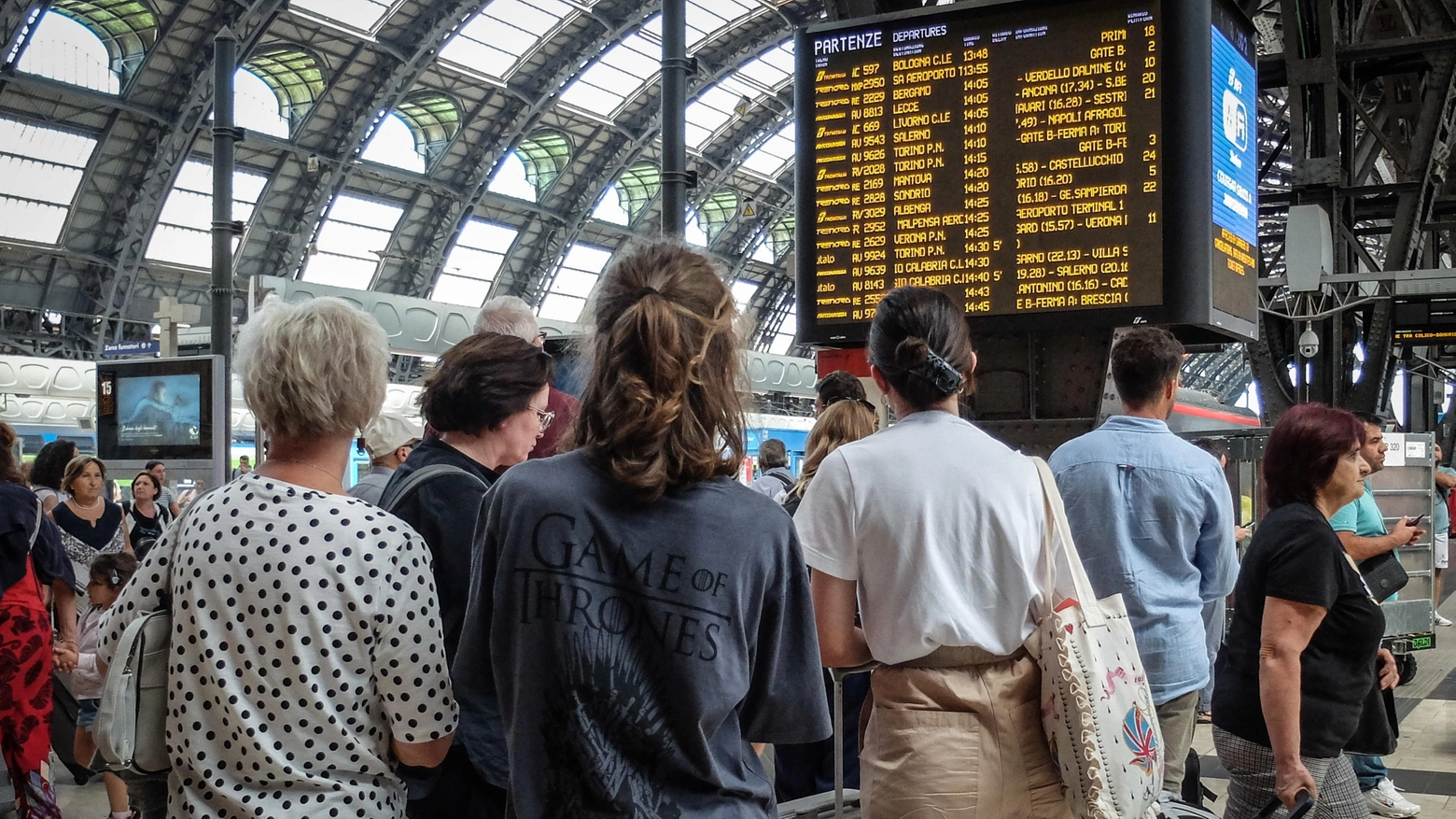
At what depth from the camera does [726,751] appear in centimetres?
163

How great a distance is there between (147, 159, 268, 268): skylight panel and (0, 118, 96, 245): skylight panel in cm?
192

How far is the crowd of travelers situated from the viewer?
1.58 metres

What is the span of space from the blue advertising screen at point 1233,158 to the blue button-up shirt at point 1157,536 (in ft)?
6.50

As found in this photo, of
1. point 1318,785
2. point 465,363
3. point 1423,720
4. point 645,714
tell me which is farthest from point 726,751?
point 1423,720

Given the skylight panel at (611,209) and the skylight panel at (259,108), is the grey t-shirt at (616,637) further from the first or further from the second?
the skylight panel at (611,209)

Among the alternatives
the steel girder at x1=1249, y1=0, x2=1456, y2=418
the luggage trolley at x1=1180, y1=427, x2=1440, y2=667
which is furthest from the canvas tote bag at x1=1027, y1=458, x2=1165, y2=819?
the steel girder at x1=1249, y1=0, x2=1456, y2=418

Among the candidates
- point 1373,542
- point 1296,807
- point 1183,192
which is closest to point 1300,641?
point 1296,807

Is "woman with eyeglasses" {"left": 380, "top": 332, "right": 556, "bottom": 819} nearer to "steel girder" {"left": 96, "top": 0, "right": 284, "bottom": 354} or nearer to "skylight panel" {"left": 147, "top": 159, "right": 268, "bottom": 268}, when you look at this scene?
"steel girder" {"left": 96, "top": 0, "right": 284, "bottom": 354}

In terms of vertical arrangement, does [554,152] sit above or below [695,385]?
above

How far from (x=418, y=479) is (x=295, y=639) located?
1.75ft

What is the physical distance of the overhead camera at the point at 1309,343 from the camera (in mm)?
11258

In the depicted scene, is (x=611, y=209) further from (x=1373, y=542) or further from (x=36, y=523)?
(x=1373, y=542)

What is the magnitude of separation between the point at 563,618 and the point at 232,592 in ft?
2.12

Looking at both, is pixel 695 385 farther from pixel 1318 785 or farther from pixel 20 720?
pixel 20 720
